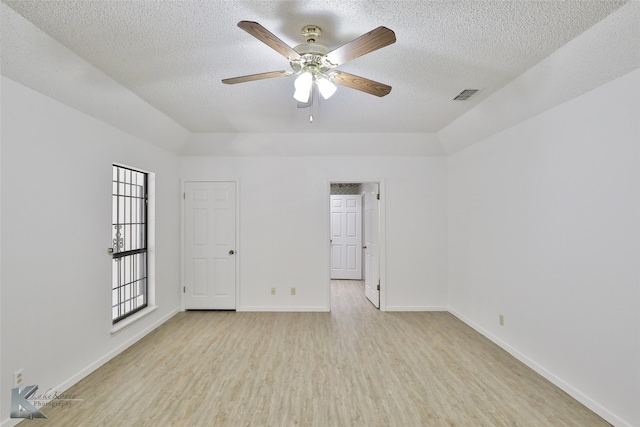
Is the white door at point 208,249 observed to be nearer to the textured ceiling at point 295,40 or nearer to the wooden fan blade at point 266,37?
the textured ceiling at point 295,40

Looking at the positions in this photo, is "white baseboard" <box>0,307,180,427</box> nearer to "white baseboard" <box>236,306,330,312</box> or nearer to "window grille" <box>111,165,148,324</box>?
"window grille" <box>111,165,148,324</box>

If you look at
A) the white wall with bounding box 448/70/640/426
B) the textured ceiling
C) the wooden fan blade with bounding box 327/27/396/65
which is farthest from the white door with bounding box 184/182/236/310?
the white wall with bounding box 448/70/640/426

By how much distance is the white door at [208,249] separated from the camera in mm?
4539

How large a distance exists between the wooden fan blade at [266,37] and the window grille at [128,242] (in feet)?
8.13

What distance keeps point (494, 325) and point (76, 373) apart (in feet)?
13.5

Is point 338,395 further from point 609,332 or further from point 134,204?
point 134,204

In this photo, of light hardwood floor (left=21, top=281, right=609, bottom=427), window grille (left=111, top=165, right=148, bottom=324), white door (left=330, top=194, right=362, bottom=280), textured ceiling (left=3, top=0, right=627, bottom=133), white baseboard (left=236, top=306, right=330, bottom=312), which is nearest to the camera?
textured ceiling (left=3, top=0, right=627, bottom=133)

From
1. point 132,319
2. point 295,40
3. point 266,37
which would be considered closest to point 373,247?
point 132,319

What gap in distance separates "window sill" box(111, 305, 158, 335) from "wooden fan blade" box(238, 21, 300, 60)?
3.07 m

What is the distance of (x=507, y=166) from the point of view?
3211 mm

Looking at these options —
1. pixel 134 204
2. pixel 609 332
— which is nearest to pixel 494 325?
pixel 609 332

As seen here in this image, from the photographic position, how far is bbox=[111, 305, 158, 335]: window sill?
3.08 metres

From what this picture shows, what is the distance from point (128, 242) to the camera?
136 inches

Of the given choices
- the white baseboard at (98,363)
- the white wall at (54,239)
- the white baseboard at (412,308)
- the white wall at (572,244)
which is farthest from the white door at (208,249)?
the white wall at (572,244)
